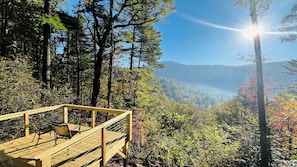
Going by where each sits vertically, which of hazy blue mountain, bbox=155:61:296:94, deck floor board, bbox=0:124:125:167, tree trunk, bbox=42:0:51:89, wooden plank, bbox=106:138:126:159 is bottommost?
wooden plank, bbox=106:138:126:159

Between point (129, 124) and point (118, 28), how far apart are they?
6.21 m

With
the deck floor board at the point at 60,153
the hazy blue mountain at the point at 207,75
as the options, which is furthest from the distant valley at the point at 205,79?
the deck floor board at the point at 60,153

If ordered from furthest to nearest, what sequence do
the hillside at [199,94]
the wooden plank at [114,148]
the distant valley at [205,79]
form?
the distant valley at [205,79] < the hillside at [199,94] < the wooden plank at [114,148]

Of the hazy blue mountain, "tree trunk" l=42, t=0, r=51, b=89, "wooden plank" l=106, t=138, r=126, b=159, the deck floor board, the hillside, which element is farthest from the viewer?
the hazy blue mountain

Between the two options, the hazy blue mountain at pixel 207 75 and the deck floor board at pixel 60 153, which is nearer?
the deck floor board at pixel 60 153

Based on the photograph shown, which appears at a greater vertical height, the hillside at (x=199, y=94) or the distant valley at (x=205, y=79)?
the distant valley at (x=205, y=79)

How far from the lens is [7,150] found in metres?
3.59

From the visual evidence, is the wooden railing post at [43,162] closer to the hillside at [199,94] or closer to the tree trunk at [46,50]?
the tree trunk at [46,50]

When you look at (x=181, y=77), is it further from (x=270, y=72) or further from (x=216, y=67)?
(x=270, y=72)


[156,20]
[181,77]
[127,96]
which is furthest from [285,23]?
[181,77]

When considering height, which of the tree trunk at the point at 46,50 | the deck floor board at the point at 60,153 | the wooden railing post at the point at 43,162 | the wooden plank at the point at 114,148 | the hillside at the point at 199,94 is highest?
the tree trunk at the point at 46,50

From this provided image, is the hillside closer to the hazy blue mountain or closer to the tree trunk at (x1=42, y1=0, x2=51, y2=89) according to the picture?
the hazy blue mountain

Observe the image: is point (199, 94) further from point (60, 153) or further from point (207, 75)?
point (60, 153)

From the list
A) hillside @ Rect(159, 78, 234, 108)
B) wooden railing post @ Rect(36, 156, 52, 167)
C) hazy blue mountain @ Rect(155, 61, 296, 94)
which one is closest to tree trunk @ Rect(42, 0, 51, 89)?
wooden railing post @ Rect(36, 156, 52, 167)
